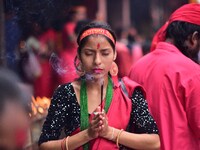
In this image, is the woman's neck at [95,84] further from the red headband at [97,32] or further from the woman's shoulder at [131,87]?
the red headband at [97,32]

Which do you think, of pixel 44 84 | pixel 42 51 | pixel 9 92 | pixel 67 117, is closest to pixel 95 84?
pixel 67 117

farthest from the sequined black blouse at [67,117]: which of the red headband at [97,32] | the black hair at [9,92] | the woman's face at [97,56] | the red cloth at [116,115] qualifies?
the black hair at [9,92]

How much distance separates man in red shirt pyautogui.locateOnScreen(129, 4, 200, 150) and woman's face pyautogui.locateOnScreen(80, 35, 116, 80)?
0.62 m

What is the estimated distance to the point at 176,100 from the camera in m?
3.65

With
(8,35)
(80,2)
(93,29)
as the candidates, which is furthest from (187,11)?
(80,2)

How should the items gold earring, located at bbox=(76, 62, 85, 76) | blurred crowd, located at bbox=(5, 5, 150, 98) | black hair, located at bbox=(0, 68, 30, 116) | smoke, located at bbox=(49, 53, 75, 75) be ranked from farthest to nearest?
blurred crowd, located at bbox=(5, 5, 150, 98) → smoke, located at bbox=(49, 53, 75, 75) → gold earring, located at bbox=(76, 62, 85, 76) → black hair, located at bbox=(0, 68, 30, 116)

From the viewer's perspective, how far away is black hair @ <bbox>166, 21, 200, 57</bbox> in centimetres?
381

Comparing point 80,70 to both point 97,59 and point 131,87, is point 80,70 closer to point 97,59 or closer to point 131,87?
point 97,59

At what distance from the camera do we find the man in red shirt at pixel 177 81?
363 centimetres

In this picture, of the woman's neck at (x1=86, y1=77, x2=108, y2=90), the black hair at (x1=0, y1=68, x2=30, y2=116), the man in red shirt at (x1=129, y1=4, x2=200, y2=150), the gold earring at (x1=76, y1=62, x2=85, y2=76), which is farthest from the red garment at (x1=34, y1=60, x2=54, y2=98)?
the black hair at (x1=0, y1=68, x2=30, y2=116)

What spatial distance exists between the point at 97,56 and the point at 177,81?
0.71m

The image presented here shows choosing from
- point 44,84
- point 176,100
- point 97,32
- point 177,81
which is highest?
point 97,32

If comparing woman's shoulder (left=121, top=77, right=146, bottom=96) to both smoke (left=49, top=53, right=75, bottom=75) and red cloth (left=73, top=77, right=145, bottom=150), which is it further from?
smoke (left=49, top=53, right=75, bottom=75)

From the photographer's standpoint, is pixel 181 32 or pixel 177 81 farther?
pixel 181 32
